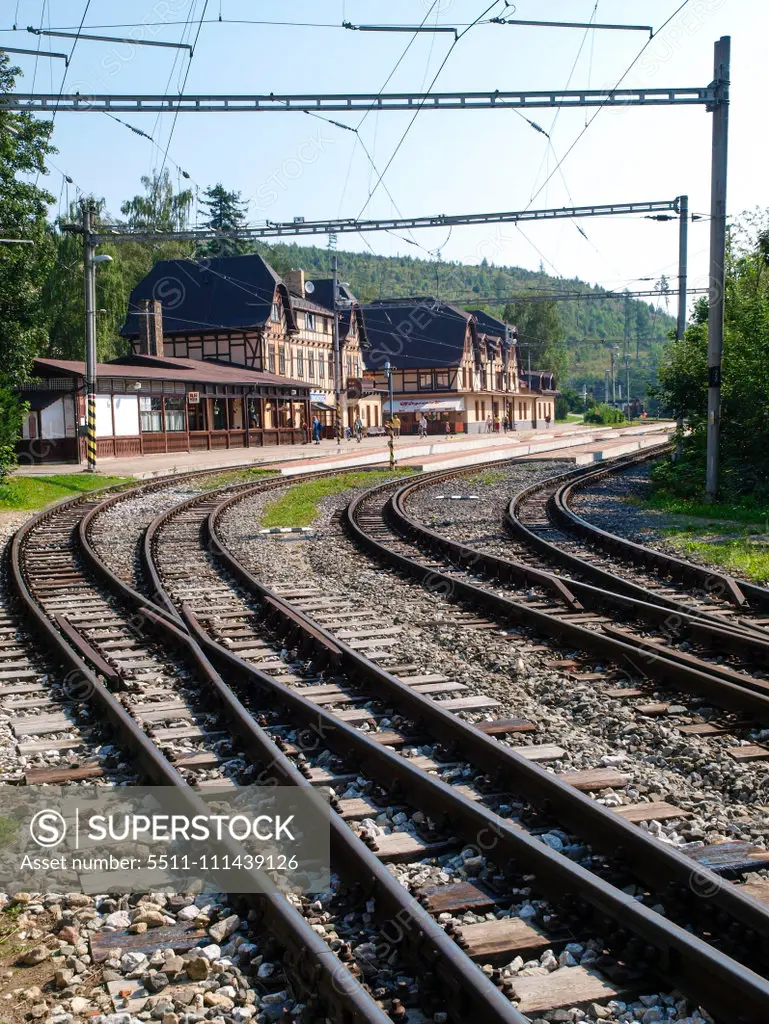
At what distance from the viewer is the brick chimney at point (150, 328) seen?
54250 mm

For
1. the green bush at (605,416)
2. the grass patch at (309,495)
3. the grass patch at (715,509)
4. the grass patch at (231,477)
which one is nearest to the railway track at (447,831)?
the grass patch at (309,495)

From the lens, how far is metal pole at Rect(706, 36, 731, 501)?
18.0 metres

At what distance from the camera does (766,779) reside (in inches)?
218

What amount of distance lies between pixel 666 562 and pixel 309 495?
13.0 m

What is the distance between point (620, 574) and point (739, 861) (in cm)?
834

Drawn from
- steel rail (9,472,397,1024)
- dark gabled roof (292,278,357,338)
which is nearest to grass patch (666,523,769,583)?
steel rail (9,472,397,1024)

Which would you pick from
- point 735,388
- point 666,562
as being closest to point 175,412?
point 735,388

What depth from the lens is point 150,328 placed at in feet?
179

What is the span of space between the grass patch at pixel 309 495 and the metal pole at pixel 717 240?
25.9 feet

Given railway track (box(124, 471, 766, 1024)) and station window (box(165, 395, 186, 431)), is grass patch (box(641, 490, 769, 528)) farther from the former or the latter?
station window (box(165, 395, 186, 431))

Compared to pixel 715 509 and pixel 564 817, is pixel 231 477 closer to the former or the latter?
pixel 715 509

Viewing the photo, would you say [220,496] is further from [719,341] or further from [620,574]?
[620,574]

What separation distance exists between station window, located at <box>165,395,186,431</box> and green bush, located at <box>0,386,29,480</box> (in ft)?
56.4

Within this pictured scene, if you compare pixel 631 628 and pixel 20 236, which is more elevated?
pixel 20 236
